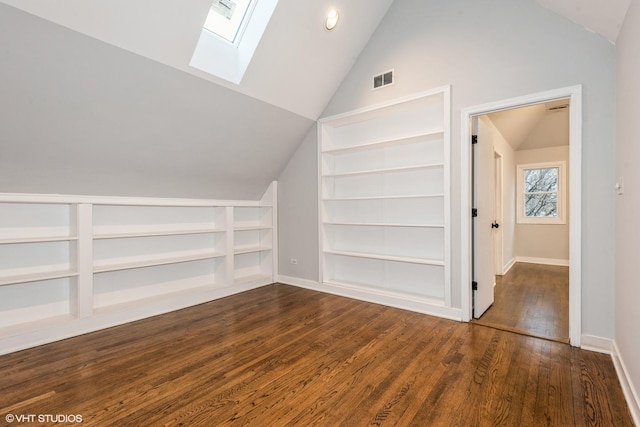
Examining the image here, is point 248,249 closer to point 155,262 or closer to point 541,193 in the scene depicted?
point 155,262

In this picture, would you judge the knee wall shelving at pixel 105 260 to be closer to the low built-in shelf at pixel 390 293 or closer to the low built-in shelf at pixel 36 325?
the low built-in shelf at pixel 36 325

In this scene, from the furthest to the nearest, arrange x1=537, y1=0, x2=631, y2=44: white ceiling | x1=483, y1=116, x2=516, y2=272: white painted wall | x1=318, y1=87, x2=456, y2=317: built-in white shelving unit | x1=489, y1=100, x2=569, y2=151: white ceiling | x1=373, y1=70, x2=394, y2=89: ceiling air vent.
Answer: x1=483, y1=116, x2=516, y2=272: white painted wall < x1=489, y1=100, x2=569, y2=151: white ceiling < x1=373, y1=70, x2=394, y2=89: ceiling air vent < x1=318, y1=87, x2=456, y2=317: built-in white shelving unit < x1=537, y1=0, x2=631, y2=44: white ceiling

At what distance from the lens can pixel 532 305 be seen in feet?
11.7

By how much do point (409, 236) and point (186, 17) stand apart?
10.1ft

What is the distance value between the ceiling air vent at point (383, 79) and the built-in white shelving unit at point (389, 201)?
0.27m

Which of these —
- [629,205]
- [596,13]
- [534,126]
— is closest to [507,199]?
[534,126]

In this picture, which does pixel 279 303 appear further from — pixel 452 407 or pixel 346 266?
pixel 452 407

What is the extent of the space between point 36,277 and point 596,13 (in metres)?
4.83

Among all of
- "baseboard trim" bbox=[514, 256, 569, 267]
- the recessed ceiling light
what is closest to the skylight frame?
the recessed ceiling light

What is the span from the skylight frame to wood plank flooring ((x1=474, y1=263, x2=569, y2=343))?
12.2ft

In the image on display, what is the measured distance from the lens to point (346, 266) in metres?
4.28

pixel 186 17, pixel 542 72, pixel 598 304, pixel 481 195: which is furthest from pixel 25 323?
pixel 542 72

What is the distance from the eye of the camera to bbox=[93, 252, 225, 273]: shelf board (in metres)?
3.08

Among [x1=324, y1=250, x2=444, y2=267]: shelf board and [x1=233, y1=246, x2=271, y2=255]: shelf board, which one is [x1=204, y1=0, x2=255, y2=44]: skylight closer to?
[x1=233, y1=246, x2=271, y2=255]: shelf board
